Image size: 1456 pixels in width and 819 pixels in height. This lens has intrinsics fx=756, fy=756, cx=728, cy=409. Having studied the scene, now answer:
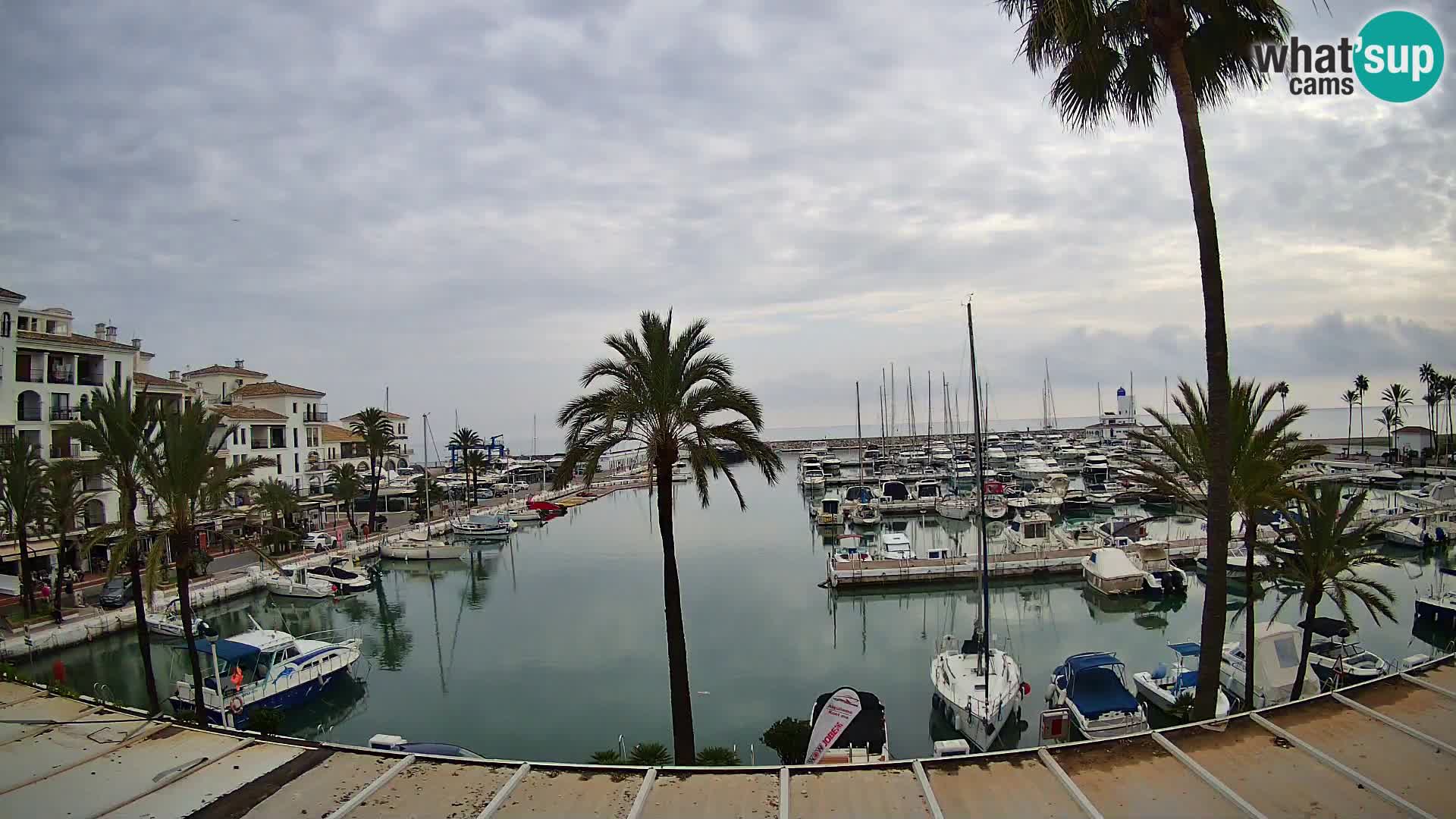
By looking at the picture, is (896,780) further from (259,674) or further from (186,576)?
(259,674)

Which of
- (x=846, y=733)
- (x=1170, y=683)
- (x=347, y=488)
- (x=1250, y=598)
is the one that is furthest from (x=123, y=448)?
(x=347, y=488)

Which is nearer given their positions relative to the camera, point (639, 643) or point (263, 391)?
point (639, 643)

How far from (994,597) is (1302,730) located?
2842cm

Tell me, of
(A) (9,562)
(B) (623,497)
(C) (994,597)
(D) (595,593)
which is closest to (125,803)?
(D) (595,593)

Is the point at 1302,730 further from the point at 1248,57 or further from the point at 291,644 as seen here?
the point at 291,644

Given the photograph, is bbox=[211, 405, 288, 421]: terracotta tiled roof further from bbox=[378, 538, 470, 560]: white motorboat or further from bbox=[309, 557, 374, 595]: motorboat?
bbox=[309, 557, 374, 595]: motorboat

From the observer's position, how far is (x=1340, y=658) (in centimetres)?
1884

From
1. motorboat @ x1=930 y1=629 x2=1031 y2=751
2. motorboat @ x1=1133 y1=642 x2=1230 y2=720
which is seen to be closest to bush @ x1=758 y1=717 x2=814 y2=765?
motorboat @ x1=930 y1=629 x2=1031 y2=751

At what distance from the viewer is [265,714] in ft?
61.7

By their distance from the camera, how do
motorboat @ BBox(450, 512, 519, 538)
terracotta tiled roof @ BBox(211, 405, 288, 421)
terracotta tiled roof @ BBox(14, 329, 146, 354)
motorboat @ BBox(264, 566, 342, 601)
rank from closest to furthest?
terracotta tiled roof @ BBox(14, 329, 146, 354), motorboat @ BBox(264, 566, 342, 601), terracotta tiled roof @ BBox(211, 405, 288, 421), motorboat @ BBox(450, 512, 519, 538)

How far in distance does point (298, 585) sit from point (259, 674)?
673 inches

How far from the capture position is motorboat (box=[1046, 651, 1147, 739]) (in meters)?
17.5

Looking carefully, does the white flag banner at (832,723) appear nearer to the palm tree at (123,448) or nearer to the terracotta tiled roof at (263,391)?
the palm tree at (123,448)

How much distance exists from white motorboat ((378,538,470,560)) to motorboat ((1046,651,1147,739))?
38840mm
